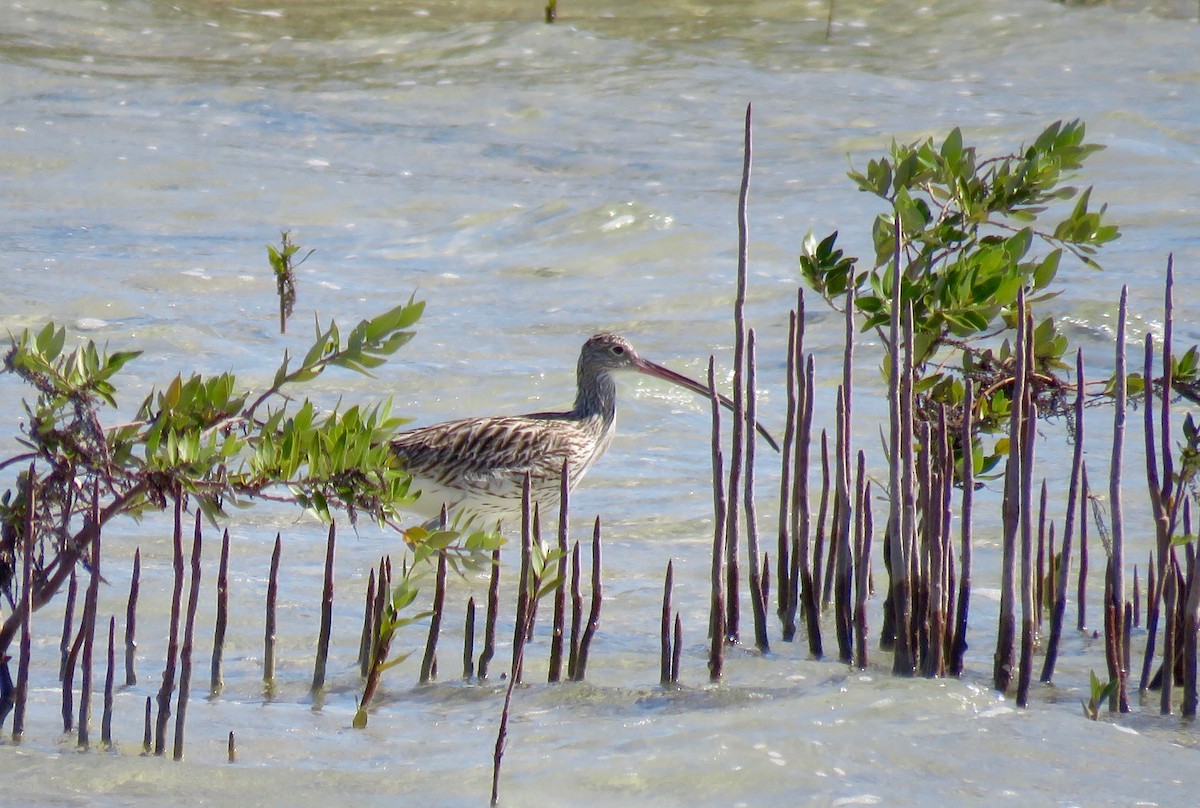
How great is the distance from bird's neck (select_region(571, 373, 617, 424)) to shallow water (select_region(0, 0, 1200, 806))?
1.33 feet

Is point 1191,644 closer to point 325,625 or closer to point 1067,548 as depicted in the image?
point 1067,548

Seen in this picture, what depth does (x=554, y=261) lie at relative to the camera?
1386 centimetres

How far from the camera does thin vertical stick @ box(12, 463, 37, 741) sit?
414 cm

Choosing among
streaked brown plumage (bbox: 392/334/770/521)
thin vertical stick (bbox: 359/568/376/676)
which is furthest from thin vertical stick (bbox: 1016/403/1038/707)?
streaked brown plumage (bbox: 392/334/770/521)

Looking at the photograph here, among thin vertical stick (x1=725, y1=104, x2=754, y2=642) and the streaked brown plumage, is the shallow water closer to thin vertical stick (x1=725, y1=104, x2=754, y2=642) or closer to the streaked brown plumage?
thin vertical stick (x1=725, y1=104, x2=754, y2=642)

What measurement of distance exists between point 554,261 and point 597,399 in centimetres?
489

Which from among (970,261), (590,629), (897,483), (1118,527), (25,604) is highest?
(970,261)

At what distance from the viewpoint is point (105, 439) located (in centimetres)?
411

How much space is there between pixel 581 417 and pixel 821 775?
4.73 meters

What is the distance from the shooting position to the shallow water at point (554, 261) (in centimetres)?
449

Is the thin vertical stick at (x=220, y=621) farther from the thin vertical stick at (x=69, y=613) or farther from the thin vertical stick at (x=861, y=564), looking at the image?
the thin vertical stick at (x=861, y=564)

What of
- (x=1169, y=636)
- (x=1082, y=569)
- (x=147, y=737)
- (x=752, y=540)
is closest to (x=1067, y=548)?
(x=1169, y=636)

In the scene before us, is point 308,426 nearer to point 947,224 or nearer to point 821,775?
point 821,775

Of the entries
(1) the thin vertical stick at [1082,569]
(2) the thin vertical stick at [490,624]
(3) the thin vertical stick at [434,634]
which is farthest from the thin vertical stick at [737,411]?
(1) the thin vertical stick at [1082,569]
